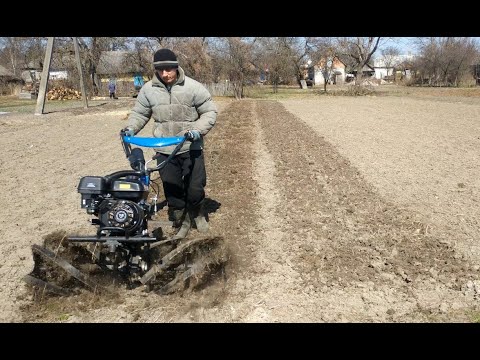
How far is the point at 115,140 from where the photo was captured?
1281 cm

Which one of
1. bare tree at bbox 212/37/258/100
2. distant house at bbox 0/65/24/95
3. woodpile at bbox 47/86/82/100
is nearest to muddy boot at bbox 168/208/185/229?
bare tree at bbox 212/37/258/100

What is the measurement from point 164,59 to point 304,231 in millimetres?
2529

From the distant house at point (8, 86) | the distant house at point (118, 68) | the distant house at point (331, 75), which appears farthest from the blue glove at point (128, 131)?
the distant house at point (331, 75)

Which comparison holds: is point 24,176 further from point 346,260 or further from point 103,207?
point 346,260

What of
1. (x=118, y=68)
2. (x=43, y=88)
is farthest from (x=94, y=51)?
(x=43, y=88)

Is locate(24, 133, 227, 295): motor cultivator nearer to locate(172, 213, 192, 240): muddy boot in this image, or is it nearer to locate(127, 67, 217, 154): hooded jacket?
locate(127, 67, 217, 154): hooded jacket

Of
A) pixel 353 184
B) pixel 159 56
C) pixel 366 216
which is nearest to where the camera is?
pixel 159 56

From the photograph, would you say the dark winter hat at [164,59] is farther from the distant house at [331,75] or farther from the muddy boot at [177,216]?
the distant house at [331,75]

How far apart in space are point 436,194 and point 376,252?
8.46ft

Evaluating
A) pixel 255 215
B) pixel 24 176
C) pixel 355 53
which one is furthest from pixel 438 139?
pixel 355 53

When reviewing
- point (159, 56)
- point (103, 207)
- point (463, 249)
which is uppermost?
point (159, 56)

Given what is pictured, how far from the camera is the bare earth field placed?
10.9ft

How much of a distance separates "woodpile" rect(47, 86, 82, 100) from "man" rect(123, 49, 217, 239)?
41.7 metres

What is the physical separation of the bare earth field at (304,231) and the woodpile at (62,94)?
34.2m
